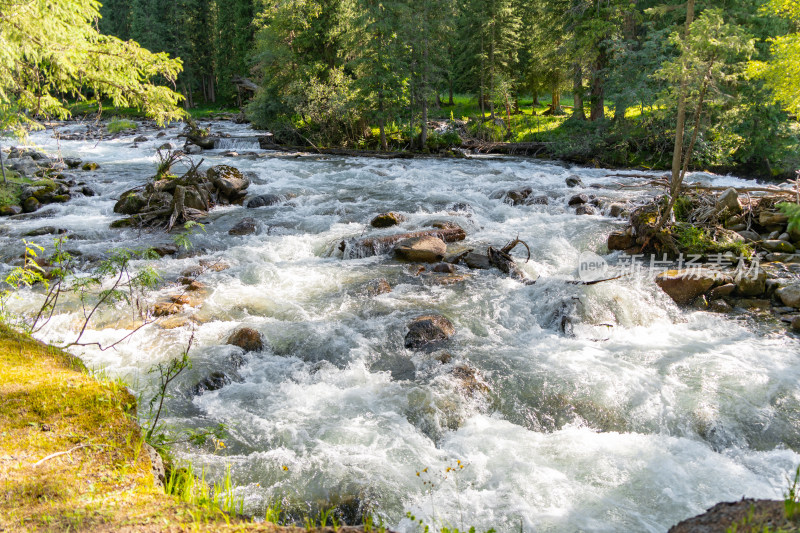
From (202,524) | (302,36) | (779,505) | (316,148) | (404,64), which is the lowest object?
(202,524)

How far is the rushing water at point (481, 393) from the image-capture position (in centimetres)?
466

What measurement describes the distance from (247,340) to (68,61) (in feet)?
15.7

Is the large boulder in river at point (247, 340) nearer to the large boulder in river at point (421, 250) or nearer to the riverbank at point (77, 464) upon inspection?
the riverbank at point (77, 464)

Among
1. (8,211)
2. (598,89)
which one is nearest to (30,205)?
(8,211)

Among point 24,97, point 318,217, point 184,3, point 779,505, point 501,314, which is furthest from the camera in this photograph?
point 184,3

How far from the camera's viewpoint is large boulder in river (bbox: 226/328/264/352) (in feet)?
24.5

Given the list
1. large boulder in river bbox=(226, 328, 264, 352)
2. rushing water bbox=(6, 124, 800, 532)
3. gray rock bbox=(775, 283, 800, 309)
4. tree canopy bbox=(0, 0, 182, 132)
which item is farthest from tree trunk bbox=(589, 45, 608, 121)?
large boulder in river bbox=(226, 328, 264, 352)

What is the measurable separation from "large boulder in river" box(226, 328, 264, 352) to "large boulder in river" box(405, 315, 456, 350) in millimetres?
2355

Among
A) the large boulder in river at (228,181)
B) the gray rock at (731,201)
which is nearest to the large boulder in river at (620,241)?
the gray rock at (731,201)

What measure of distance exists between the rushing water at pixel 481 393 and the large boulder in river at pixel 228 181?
531cm

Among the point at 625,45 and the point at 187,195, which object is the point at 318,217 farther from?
the point at 625,45

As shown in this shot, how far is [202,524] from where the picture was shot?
261 centimetres

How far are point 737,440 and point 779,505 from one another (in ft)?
12.1

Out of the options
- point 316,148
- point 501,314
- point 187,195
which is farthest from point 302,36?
point 501,314
